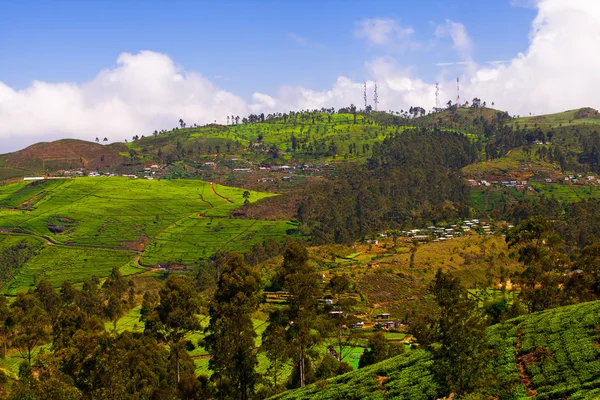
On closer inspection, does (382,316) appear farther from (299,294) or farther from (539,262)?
(299,294)

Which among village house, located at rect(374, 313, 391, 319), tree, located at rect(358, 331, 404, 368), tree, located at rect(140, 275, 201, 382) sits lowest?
village house, located at rect(374, 313, 391, 319)

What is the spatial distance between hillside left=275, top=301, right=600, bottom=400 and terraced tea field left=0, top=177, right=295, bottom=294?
9561cm

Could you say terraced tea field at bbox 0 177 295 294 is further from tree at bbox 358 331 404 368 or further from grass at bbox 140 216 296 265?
tree at bbox 358 331 404 368

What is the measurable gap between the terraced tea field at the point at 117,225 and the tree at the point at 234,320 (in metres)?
88.8

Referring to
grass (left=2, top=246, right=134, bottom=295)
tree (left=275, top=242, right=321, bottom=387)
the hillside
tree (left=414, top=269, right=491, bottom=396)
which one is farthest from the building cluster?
tree (left=414, top=269, right=491, bottom=396)

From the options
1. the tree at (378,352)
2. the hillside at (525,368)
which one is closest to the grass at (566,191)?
the tree at (378,352)

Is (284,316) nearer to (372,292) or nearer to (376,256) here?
(372,292)

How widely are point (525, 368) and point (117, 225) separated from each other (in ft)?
446

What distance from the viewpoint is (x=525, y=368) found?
88.2ft

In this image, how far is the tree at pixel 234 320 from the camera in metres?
35.2

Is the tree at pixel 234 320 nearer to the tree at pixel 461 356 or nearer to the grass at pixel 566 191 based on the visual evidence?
the tree at pixel 461 356

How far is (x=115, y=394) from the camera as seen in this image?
1218 inches

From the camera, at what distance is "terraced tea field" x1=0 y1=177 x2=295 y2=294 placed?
124 meters

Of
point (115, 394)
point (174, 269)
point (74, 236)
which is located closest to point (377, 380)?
point (115, 394)
